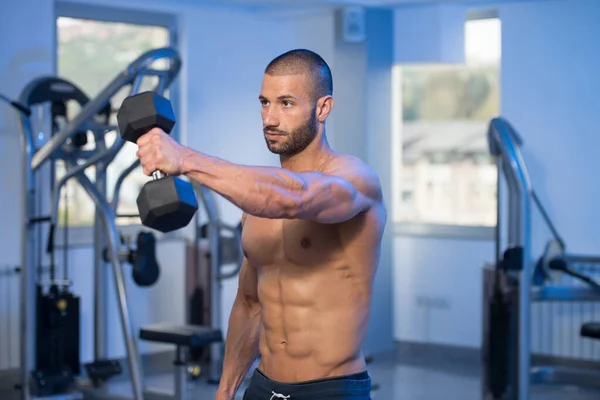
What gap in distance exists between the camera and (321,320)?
1995 mm

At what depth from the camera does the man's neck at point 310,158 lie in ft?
6.55

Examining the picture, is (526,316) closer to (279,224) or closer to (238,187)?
(279,224)

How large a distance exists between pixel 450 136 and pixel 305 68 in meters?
4.50

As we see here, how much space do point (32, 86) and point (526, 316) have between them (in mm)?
2688

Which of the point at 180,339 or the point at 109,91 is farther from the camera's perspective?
the point at 180,339

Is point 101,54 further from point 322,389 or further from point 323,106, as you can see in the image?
point 322,389

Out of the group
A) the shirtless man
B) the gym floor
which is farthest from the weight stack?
the shirtless man

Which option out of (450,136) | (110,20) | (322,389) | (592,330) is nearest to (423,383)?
(592,330)

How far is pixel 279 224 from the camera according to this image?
2.05 meters

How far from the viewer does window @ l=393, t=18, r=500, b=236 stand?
610 centimetres

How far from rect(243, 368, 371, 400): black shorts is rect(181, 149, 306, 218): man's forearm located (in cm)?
50

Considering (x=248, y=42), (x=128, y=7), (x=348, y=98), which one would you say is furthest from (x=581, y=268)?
(x=128, y=7)

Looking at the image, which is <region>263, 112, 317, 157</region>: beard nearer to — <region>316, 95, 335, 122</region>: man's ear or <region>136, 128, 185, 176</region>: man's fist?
<region>316, 95, 335, 122</region>: man's ear

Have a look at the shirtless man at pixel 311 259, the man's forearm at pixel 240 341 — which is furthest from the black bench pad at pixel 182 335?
the shirtless man at pixel 311 259
